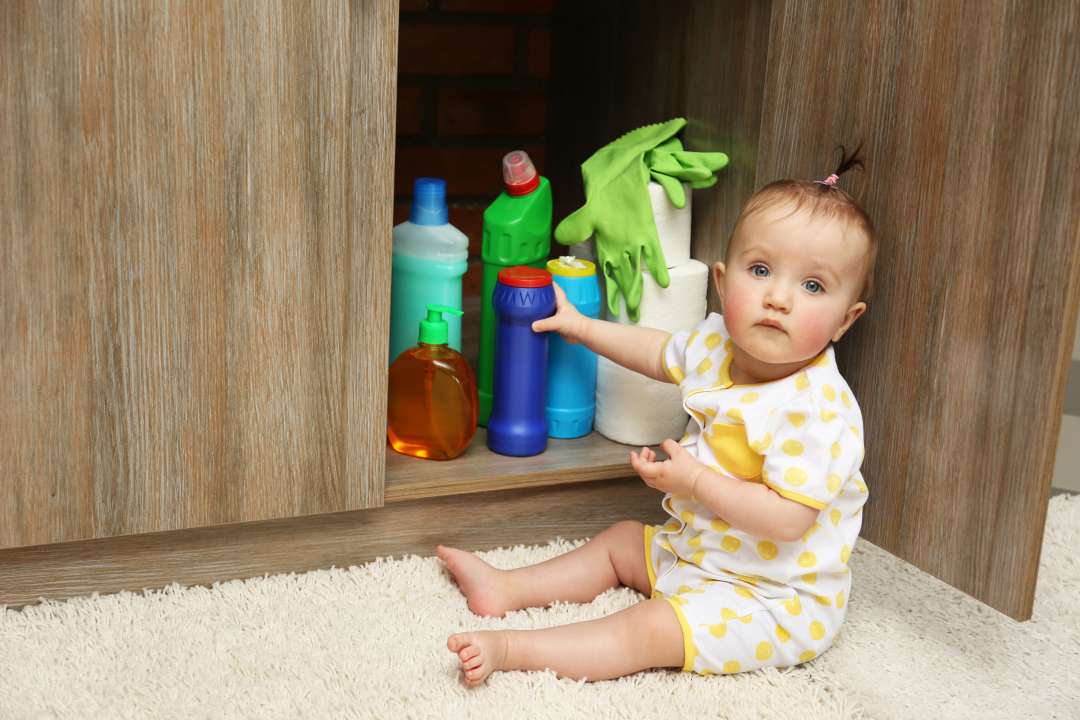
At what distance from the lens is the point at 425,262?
1.26 meters

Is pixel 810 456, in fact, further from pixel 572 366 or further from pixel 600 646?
pixel 572 366

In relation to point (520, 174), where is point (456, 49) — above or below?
above

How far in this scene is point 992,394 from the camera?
970mm

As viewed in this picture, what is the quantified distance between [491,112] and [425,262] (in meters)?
0.55

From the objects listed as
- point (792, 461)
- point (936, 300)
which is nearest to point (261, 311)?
point (792, 461)

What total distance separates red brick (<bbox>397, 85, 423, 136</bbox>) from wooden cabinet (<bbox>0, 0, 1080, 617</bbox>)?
66 centimetres

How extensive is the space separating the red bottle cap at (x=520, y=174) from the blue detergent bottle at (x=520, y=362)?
4.3 inches

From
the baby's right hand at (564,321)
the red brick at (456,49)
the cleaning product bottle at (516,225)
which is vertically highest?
the red brick at (456,49)

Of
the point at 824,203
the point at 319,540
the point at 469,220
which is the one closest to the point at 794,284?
the point at 824,203

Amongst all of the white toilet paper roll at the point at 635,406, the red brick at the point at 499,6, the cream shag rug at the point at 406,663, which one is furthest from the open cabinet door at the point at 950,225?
the red brick at the point at 499,6

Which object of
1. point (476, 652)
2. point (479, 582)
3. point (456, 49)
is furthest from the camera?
point (456, 49)

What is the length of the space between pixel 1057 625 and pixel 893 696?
26 cm

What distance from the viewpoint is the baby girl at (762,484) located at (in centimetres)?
101

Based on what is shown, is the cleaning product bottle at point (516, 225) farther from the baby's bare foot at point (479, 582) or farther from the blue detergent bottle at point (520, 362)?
the baby's bare foot at point (479, 582)
